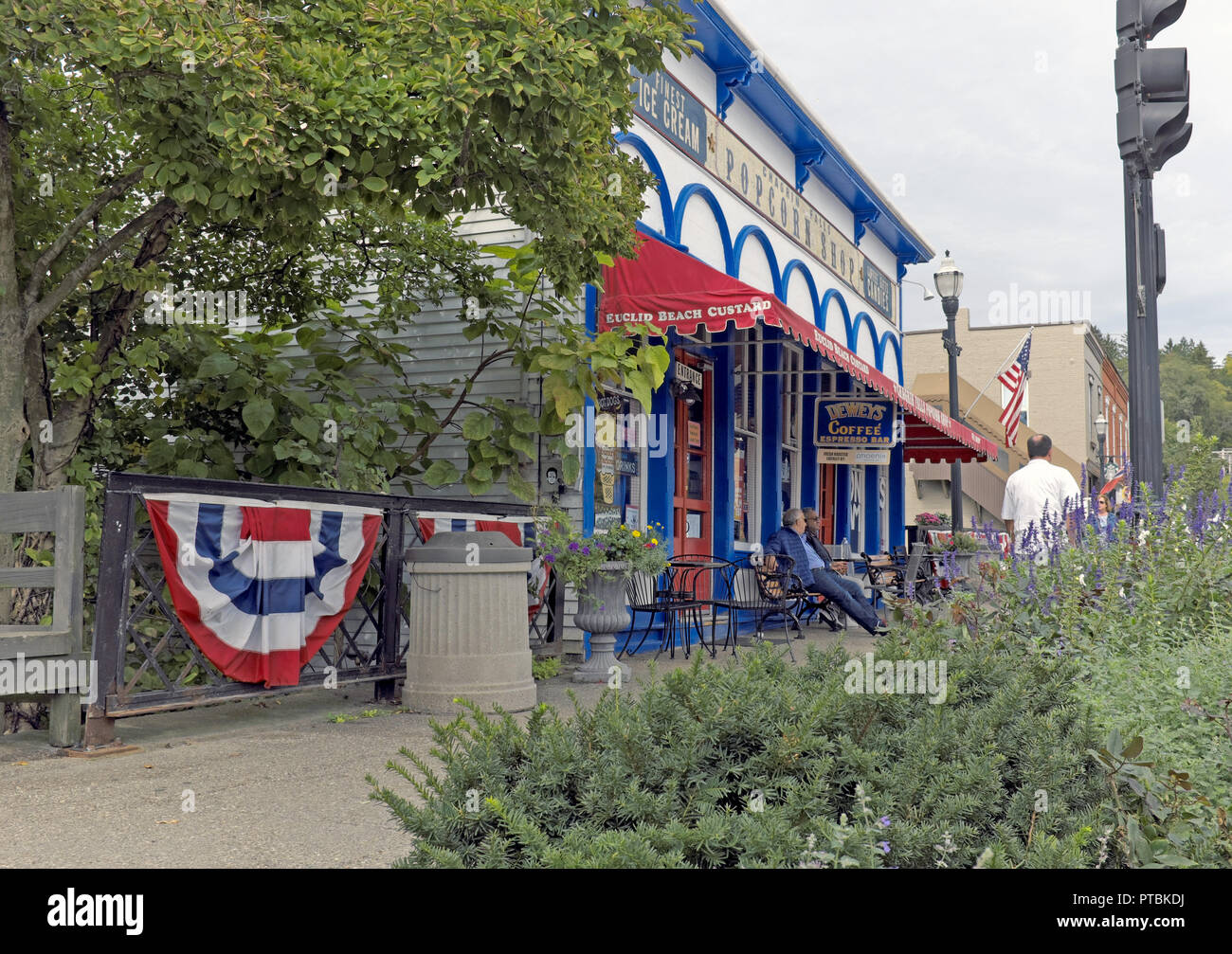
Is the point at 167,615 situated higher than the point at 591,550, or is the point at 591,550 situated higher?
the point at 591,550

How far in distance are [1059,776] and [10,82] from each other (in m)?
6.58

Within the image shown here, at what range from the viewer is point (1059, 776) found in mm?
2748

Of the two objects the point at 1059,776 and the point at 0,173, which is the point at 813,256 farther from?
the point at 1059,776

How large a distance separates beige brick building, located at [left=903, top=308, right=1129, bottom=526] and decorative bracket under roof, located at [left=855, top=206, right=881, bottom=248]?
23.9 meters

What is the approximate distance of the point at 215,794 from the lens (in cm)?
503

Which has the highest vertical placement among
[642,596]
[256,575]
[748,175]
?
[748,175]

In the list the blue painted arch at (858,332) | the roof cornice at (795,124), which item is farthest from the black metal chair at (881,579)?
the roof cornice at (795,124)

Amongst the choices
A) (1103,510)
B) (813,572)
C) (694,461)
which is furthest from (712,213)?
(1103,510)

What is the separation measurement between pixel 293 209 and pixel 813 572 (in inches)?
297

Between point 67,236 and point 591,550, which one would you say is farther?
point 591,550

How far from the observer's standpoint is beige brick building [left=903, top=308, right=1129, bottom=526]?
42938 millimetres

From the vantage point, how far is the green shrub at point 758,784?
7.52ft

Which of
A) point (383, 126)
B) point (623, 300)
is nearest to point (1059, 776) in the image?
point (383, 126)

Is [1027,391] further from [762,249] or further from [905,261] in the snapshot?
[762,249]
